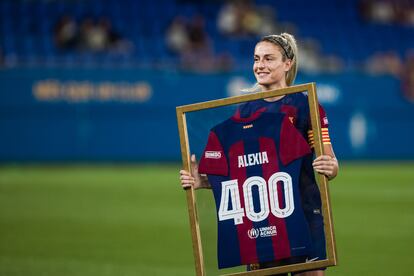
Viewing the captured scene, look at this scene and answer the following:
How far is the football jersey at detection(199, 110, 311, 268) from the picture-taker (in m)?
5.48

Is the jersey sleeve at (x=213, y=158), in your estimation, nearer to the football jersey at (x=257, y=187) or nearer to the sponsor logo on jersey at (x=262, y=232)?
the football jersey at (x=257, y=187)

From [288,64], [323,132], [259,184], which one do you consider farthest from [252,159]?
[288,64]

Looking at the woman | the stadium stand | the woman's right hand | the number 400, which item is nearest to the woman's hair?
the woman

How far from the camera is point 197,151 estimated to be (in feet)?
18.6

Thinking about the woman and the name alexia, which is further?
the name alexia

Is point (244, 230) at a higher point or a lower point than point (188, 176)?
lower

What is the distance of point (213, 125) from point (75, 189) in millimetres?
10742

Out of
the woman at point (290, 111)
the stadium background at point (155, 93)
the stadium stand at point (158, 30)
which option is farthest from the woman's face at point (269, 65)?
the stadium stand at point (158, 30)

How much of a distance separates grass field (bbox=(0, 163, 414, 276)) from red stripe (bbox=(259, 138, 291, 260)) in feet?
9.95

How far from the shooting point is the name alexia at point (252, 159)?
18.2 ft

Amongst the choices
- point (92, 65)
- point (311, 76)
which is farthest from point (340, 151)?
point (92, 65)

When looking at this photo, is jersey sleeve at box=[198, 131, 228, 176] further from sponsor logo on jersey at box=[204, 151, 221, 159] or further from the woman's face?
the woman's face

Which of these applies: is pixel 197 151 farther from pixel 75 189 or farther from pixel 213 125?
pixel 75 189

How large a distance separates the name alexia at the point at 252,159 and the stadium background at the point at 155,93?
7667mm
